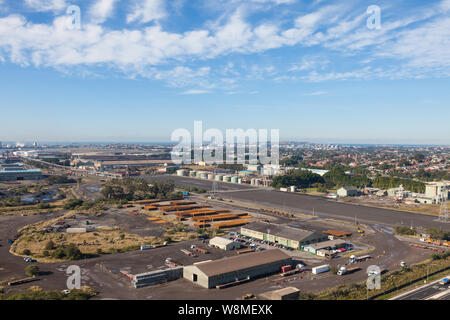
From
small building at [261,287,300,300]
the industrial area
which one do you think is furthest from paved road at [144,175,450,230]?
small building at [261,287,300,300]

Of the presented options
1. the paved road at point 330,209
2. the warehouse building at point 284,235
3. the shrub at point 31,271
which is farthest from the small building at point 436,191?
the shrub at point 31,271

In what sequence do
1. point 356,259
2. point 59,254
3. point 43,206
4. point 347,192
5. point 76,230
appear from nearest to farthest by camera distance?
point 356,259 → point 59,254 → point 76,230 → point 43,206 → point 347,192

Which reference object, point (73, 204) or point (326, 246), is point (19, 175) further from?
point (326, 246)

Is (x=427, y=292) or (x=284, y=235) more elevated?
(x=284, y=235)

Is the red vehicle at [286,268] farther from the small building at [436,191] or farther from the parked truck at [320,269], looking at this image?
the small building at [436,191]

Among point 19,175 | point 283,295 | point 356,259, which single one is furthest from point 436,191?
point 19,175

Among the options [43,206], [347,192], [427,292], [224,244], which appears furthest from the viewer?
[347,192]
